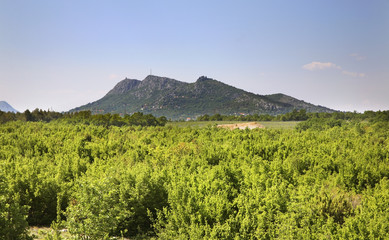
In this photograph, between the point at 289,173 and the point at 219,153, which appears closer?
the point at 289,173

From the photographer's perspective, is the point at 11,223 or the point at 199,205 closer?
the point at 11,223

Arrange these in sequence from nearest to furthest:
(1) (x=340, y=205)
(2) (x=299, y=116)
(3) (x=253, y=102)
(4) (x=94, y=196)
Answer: (4) (x=94, y=196) < (1) (x=340, y=205) < (2) (x=299, y=116) < (3) (x=253, y=102)

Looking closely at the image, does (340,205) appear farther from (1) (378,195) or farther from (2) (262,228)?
(2) (262,228)

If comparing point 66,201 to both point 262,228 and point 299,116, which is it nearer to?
point 262,228

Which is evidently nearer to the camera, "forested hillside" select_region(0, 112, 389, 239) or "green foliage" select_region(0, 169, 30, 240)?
"green foliage" select_region(0, 169, 30, 240)

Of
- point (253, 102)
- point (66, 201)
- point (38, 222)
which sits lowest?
point (38, 222)

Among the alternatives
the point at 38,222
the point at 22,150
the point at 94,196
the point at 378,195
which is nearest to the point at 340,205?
the point at 378,195

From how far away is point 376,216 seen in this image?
6562mm

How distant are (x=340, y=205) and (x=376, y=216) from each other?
5.28 feet

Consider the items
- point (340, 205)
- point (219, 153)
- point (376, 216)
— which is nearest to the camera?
point (376, 216)

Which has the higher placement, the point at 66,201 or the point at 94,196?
the point at 94,196

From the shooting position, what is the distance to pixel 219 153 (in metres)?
18.2

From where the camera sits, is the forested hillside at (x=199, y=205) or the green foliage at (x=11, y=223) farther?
the forested hillside at (x=199, y=205)

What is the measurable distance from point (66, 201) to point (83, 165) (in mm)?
4669
